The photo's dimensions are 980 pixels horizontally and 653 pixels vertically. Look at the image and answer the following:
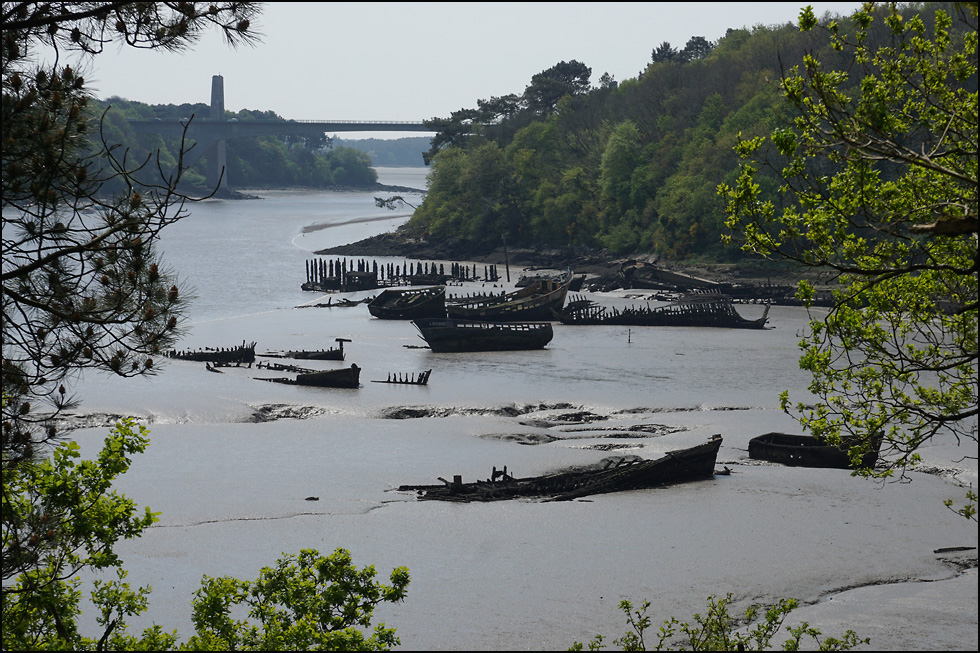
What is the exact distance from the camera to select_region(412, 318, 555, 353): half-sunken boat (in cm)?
4753

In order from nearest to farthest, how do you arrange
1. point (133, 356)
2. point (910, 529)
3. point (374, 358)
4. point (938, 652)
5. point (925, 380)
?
point (133, 356) < point (938, 652) < point (910, 529) < point (925, 380) < point (374, 358)

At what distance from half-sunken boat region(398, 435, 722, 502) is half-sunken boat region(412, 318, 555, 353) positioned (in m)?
23.2

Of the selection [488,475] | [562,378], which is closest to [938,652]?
[488,475]

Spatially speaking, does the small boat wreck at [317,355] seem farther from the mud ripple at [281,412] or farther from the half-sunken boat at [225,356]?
the mud ripple at [281,412]

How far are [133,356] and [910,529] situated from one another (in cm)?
1730

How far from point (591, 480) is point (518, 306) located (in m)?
35.2

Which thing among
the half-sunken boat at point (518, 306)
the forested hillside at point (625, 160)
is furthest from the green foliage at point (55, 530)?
the forested hillside at point (625, 160)

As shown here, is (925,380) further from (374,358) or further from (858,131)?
(858,131)

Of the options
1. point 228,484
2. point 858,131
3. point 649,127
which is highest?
point 649,127

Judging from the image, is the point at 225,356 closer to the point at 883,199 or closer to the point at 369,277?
the point at 883,199

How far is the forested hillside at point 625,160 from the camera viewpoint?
8650 centimetres

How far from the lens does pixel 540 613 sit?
54.4 ft

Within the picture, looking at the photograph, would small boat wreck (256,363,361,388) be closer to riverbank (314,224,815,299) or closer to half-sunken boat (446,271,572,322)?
half-sunken boat (446,271,572,322)

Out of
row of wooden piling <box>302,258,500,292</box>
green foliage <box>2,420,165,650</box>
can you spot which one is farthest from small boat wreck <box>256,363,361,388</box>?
row of wooden piling <box>302,258,500,292</box>
